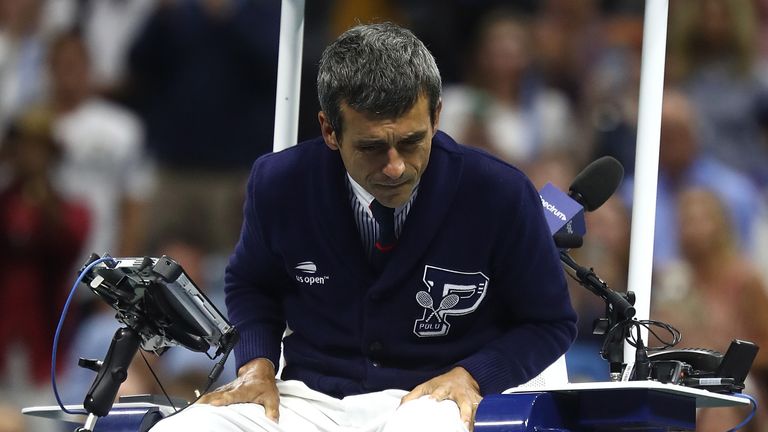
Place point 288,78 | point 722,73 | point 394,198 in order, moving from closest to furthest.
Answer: point 394,198 → point 288,78 → point 722,73

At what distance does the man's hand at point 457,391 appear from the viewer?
236 centimetres

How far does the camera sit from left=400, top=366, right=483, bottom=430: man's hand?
236 centimetres

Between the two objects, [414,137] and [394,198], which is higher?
[414,137]

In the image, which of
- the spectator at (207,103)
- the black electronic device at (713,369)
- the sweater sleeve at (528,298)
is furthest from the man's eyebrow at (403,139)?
the spectator at (207,103)

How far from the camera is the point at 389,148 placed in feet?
7.93

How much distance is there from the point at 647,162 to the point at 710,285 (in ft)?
7.04

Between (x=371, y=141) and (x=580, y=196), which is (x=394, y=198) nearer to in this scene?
(x=371, y=141)

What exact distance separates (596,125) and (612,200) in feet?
1.16

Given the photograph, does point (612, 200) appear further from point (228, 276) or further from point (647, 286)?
point (228, 276)

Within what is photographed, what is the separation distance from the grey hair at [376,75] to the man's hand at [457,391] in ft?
1.75

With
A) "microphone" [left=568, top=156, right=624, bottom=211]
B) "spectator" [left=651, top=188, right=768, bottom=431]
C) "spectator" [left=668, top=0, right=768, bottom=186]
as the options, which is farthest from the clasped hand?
"spectator" [left=668, top=0, right=768, bottom=186]

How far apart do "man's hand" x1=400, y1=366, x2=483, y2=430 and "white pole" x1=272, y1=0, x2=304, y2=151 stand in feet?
3.48

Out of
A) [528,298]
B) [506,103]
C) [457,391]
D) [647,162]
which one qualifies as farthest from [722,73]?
[457,391]

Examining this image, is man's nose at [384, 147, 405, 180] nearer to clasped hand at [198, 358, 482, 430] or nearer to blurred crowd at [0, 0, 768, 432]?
clasped hand at [198, 358, 482, 430]
